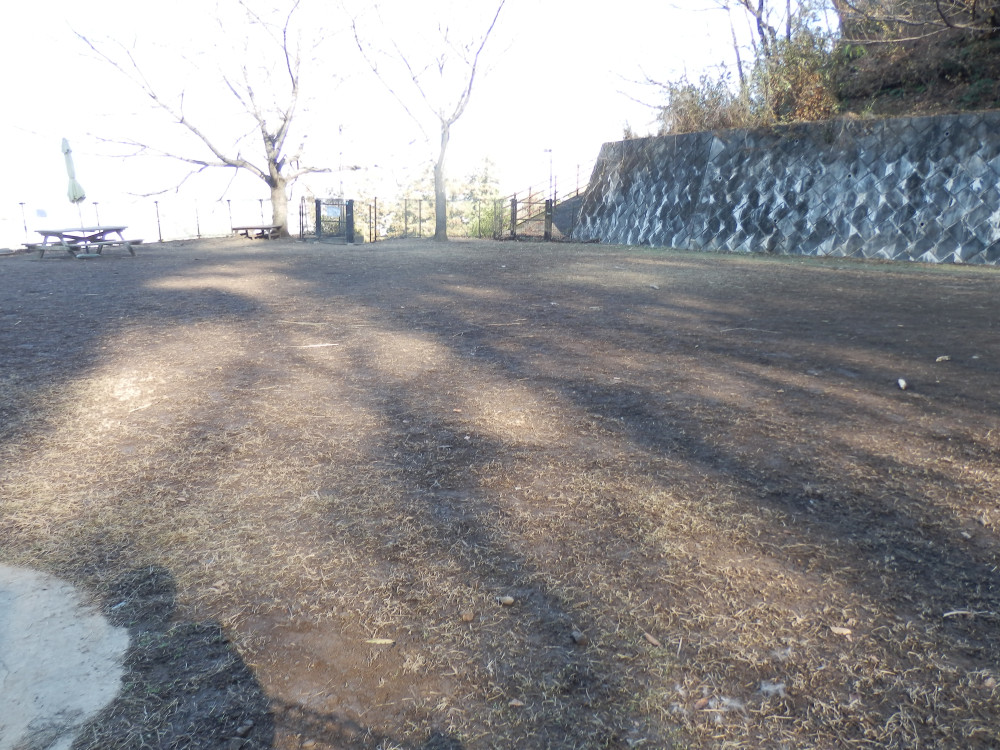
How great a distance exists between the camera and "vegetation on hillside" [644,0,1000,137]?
43.5 feet

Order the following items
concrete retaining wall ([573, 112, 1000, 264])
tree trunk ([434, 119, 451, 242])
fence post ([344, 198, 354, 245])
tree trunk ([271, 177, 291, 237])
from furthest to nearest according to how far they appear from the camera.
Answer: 1. tree trunk ([271, 177, 291, 237])
2. fence post ([344, 198, 354, 245])
3. tree trunk ([434, 119, 451, 242])
4. concrete retaining wall ([573, 112, 1000, 264])

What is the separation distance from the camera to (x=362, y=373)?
4.62 m

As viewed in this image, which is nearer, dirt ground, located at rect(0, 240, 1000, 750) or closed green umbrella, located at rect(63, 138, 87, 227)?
dirt ground, located at rect(0, 240, 1000, 750)

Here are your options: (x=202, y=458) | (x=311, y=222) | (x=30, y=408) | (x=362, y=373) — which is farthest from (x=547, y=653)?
(x=311, y=222)

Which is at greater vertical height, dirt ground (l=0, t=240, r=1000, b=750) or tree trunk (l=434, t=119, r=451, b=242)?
tree trunk (l=434, t=119, r=451, b=242)

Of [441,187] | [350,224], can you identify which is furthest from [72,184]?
[441,187]

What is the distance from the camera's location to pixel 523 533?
248cm

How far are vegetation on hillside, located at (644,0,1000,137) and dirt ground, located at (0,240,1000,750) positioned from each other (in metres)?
10.8

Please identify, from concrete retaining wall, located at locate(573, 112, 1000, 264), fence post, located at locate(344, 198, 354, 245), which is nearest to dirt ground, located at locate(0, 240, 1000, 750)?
concrete retaining wall, located at locate(573, 112, 1000, 264)

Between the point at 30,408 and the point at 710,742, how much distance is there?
3807 millimetres

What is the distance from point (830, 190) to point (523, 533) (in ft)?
44.8

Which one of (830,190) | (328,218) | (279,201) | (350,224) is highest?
(830,190)

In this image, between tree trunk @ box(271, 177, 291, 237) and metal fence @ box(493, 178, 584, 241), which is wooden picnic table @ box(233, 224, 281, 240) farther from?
metal fence @ box(493, 178, 584, 241)

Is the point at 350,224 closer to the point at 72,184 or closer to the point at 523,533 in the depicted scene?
the point at 72,184
